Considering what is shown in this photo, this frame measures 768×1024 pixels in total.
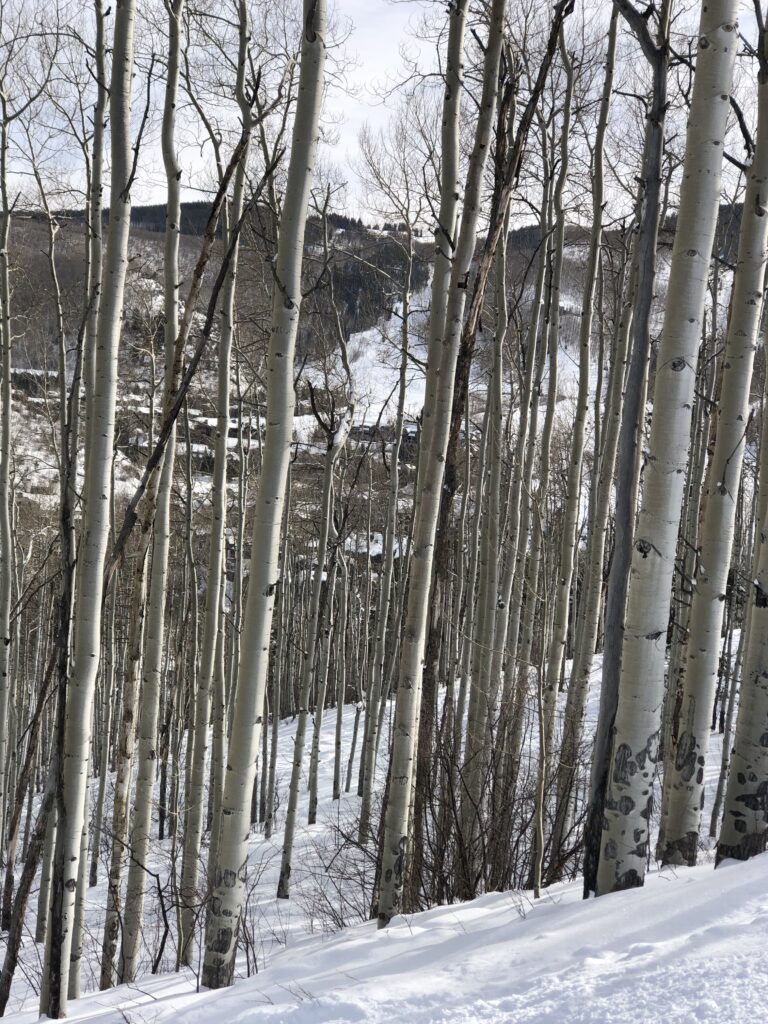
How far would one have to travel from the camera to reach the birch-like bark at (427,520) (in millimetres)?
3551

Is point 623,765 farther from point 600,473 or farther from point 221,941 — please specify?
point 600,473

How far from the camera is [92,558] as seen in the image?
3.09 meters

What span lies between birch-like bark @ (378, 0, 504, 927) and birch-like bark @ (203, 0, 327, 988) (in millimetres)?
836

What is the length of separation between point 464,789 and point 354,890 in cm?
250

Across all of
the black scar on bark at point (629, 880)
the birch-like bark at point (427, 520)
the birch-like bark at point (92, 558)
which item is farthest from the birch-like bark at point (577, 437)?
the birch-like bark at point (92, 558)

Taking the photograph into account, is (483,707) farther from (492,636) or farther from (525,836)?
(525,836)

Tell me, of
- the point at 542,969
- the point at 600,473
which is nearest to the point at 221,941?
the point at 542,969

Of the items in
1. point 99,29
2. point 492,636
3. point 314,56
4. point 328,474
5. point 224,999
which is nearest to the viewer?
point 224,999

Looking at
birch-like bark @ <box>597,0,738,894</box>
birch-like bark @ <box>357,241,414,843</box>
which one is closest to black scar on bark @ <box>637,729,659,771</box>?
birch-like bark @ <box>597,0,738,894</box>

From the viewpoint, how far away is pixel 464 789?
488 centimetres

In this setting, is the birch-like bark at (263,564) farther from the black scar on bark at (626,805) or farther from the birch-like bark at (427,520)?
the black scar on bark at (626,805)

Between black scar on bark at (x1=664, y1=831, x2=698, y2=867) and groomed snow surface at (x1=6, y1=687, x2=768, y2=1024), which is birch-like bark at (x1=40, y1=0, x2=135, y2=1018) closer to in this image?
groomed snow surface at (x1=6, y1=687, x2=768, y2=1024)

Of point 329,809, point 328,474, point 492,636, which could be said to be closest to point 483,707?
point 492,636

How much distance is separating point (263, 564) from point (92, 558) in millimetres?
753
